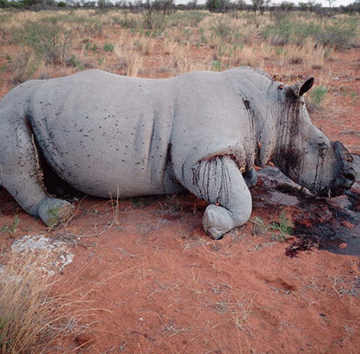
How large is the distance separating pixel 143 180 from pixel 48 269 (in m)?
1.23

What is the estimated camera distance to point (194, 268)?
2.68 m

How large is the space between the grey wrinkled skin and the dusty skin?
0.84 feet

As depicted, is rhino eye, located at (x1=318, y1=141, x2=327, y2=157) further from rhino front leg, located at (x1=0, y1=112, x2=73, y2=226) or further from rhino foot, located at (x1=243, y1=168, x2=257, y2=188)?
rhino front leg, located at (x1=0, y1=112, x2=73, y2=226)

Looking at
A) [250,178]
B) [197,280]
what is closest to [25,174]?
[197,280]

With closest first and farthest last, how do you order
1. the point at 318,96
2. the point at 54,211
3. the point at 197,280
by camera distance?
1. the point at 197,280
2. the point at 54,211
3. the point at 318,96

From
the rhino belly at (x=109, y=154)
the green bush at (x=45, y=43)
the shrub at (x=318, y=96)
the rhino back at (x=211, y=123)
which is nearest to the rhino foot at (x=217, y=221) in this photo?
the rhino back at (x=211, y=123)

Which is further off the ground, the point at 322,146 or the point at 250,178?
the point at 322,146

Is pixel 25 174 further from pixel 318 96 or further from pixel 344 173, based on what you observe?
pixel 318 96

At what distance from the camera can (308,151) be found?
356cm

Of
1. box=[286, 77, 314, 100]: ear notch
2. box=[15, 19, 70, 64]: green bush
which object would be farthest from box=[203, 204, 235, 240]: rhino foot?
box=[15, 19, 70, 64]: green bush

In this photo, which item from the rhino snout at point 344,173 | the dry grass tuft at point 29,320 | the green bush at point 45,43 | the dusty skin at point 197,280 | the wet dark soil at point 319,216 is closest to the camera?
the dry grass tuft at point 29,320

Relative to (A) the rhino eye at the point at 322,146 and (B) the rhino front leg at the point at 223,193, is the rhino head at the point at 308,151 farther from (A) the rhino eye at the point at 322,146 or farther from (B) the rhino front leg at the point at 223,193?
(B) the rhino front leg at the point at 223,193

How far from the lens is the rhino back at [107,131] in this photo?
334 cm

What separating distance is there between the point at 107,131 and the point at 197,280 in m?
1.62
